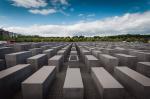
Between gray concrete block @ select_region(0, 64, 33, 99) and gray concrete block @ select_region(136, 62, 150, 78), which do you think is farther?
gray concrete block @ select_region(136, 62, 150, 78)

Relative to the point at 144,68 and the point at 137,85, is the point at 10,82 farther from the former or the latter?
the point at 144,68

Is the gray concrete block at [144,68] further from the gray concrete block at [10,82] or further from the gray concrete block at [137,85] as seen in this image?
the gray concrete block at [10,82]

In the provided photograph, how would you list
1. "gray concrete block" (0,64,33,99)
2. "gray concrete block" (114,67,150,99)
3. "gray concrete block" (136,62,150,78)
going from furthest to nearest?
"gray concrete block" (136,62,150,78), "gray concrete block" (0,64,33,99), "gray concrete block" (114,67,150,99)

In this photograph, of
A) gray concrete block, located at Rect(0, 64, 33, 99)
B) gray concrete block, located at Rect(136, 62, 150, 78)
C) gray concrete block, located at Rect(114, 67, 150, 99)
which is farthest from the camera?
gray concrete block, located at Rect(136, 62, 150, 78)

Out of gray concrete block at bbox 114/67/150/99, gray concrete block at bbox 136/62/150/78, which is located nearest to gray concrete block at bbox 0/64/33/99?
gray concrete block at bbox 114/67/150/99

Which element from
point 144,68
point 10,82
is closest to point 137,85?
point 144,68

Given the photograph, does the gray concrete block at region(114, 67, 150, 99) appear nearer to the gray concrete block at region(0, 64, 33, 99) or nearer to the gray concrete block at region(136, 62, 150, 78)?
the gray concrete block at region(136, 62, 150, 78)

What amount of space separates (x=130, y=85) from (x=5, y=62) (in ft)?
25.6

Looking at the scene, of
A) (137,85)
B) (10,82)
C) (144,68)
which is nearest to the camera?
(137,85)

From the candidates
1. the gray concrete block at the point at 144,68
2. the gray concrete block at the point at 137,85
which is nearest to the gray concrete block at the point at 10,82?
the gray concrete block at the point at 137,85

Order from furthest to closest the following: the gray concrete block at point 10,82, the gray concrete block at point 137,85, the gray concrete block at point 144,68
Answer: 1. the gray concrete block at point 144,68
2. the gray concrete block at point 10,82
3. the gray concrete block at point 137,85

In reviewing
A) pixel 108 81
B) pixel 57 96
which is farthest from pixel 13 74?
pixel 108 81

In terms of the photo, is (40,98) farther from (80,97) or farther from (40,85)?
(80,97)

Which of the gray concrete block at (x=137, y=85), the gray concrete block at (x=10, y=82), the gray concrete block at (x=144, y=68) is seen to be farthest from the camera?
the gray concrete block at (x=144, y=68)
